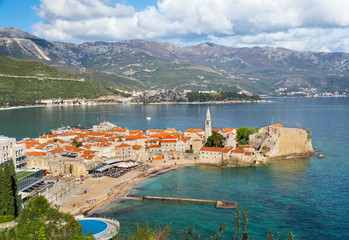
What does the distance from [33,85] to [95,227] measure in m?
165

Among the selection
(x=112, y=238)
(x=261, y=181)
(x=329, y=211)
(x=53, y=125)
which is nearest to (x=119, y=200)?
(x=112, y=238)

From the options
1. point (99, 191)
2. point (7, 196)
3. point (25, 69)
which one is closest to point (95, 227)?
point (7, 196)

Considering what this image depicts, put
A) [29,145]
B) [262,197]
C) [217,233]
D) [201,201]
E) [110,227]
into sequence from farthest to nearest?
[29,145] → [262,197] → [201,201] → [110,227] → [217,233]

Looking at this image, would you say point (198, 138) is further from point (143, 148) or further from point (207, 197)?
point (207, 197)

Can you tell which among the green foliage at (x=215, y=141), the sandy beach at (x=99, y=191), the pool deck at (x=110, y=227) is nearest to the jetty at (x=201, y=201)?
the sandy beach at (x=99, y=191)

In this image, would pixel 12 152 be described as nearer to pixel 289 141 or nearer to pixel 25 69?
pixel 289 141

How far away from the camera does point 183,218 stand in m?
27.9

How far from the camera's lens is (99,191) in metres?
33.9

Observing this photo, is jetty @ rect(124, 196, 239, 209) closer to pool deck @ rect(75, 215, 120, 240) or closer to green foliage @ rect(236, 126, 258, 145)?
pool deck @ rect(75, 215, 120, 240)

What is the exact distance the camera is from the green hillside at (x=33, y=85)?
15688cm

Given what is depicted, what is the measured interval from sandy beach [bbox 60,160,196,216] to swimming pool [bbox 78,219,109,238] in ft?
11.3

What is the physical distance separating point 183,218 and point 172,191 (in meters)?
7.03

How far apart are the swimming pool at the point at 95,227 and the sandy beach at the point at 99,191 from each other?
344cm

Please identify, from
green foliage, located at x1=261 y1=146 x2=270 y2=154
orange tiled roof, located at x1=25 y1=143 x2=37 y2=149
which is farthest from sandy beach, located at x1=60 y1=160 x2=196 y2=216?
green foliage, located at x1=261 y1=146 x2=270 y2=154
